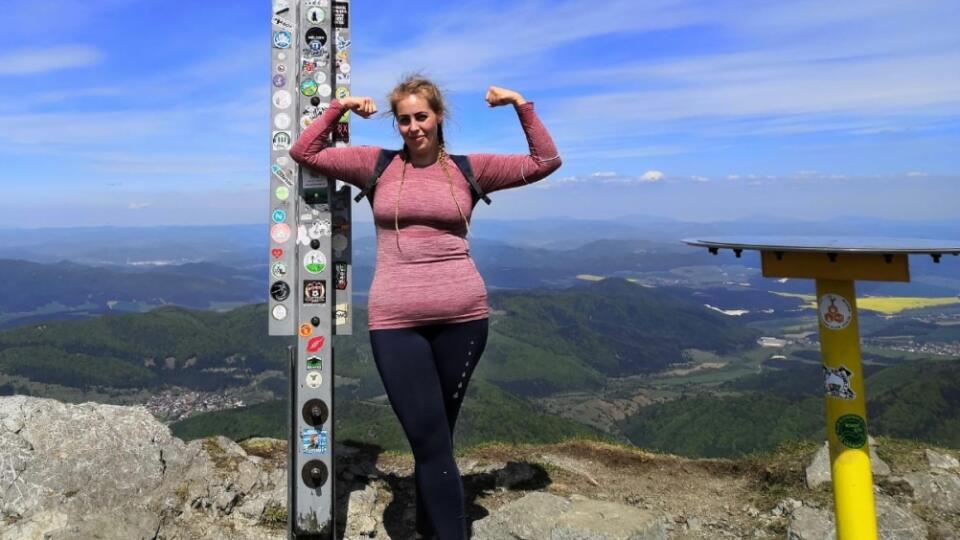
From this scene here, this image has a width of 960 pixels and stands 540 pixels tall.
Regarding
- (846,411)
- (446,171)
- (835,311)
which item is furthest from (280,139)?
(846,411)

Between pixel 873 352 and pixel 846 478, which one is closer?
pixel 846 478

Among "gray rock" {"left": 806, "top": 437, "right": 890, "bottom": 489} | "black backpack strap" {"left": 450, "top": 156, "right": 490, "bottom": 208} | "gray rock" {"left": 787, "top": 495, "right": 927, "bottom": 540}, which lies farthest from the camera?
"gray rock" {"left": 806, "top": 437, "right": 890, "bottom": 489}

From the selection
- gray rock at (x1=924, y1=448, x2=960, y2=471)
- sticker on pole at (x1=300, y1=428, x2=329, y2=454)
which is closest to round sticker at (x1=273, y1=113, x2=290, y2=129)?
sticker on pole at (x1=300, y1=428, x2=329, y2=454)

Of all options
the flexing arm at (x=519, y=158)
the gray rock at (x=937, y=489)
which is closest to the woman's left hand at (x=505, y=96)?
the flexing arm at (x=519, y=158)

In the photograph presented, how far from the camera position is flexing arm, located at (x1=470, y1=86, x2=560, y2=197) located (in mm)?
3980

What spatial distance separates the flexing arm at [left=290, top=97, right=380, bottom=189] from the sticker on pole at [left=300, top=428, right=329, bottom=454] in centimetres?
227

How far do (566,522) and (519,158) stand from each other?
323cm

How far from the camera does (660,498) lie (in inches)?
278

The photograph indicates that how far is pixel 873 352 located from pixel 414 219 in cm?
21392

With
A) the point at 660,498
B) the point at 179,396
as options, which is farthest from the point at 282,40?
the point at 179,396

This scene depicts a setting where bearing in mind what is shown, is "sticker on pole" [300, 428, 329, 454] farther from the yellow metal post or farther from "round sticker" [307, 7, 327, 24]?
the yellow metal post

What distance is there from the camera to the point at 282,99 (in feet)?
16.2

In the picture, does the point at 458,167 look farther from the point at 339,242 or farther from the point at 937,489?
the point at 937,489

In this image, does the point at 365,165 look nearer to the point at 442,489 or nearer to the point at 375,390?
the point at 442,489
